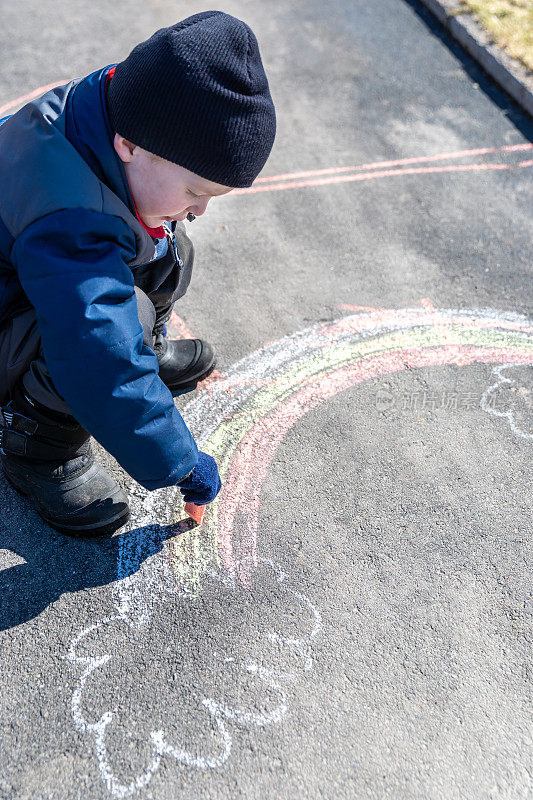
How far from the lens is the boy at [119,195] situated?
1.71m

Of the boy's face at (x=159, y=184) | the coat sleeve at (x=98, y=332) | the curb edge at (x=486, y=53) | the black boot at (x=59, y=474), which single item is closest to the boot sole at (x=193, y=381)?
the black boot at (x=59, y=474)

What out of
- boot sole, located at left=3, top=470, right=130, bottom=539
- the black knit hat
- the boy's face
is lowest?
boot sole, located at left=3, top=470, right=130, bottom=539

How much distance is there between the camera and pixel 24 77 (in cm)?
466

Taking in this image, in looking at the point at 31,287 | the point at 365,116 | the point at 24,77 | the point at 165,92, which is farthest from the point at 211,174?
the point at 24,77

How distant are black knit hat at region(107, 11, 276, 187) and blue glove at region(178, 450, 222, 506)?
910mm

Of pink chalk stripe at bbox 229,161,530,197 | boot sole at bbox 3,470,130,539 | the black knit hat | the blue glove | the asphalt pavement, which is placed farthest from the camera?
pink chalk stripe at bbox 229,161,530,197

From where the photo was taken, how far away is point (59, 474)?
2.38m

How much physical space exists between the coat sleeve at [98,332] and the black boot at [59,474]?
A: 1.44ft

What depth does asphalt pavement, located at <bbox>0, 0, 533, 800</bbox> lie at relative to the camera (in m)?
2.00

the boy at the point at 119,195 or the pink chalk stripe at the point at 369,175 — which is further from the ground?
the boy at the point at 119,195

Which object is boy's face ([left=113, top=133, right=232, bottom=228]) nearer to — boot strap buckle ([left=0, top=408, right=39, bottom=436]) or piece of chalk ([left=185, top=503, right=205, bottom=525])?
boot strap buckle ([left=0, top=408, right=39, bottom=436])

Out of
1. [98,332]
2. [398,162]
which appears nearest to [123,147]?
[98,332]

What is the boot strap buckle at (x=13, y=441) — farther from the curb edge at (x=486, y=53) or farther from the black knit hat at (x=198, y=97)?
the curb edge at (x=486, y=53)

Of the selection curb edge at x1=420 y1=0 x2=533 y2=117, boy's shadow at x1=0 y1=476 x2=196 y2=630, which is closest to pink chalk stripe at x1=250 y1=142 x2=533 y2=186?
curb edge at x1=420 y1=0 x2=533 y2=117
